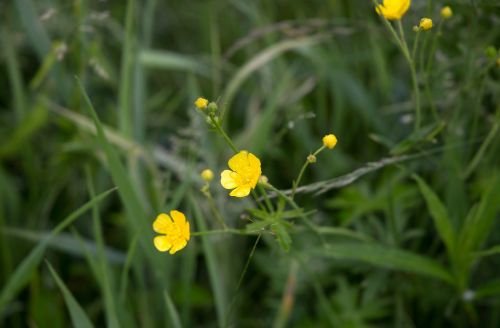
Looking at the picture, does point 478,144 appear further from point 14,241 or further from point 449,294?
point 14,241

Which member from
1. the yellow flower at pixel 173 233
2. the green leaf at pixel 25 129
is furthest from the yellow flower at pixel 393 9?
the green leaf at pixel 25 129

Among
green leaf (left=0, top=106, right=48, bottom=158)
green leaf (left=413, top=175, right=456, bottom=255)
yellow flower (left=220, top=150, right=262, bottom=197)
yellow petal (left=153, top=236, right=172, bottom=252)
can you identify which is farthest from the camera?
green leaf (left=0, top=106, right=48, bottom=158)

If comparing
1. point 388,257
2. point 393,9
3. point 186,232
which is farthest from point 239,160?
point 388,257

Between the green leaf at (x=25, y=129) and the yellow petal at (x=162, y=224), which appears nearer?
the yellow petal at (x=162, y=224)

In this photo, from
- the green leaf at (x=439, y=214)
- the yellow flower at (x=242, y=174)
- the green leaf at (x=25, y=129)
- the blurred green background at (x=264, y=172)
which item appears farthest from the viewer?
the green leaf at (x=25, y=129)

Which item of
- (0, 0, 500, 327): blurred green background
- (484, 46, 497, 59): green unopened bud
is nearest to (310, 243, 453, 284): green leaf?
(0, 0, 500, 327): blurred green background

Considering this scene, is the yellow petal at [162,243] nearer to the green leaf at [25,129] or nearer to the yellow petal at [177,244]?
the yellow petal at [177,244]

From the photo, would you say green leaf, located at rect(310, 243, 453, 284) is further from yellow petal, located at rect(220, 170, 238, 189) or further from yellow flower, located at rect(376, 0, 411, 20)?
yellow flower, located at rect(376, 0, 411, 20)

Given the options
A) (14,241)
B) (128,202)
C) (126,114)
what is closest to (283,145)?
(126,114)
